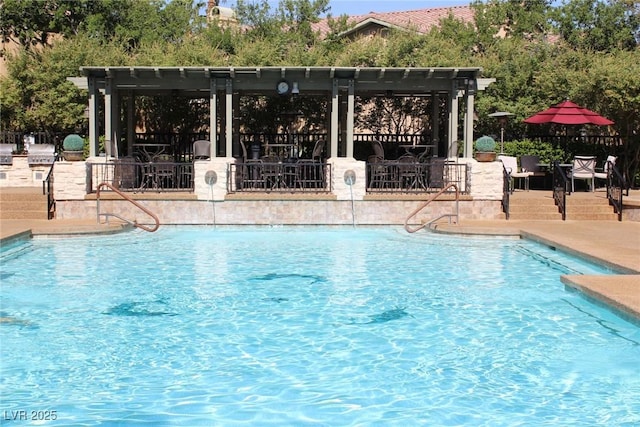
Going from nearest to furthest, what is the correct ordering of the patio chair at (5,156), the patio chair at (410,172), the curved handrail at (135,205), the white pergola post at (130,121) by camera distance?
the curved handrail at (135,205), the patio chair at (410,172), the white pergola post at (130,121), the patio chair at (5,156)

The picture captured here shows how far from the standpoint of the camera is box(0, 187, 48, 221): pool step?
16.2 meters

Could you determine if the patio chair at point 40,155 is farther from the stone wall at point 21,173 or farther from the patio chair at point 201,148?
the patio chair at point 201,148

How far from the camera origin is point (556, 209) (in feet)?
55.4

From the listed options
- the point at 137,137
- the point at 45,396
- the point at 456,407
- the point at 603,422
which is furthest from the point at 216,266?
the point at 137,137

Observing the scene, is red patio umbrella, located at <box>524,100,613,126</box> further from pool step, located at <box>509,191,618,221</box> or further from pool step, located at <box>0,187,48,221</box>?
pool step, located at <box>0,187,48,221</box>

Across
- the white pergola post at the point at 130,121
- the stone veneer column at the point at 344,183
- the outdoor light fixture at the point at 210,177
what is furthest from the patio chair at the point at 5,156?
the stone veneer column at the point at 344,183

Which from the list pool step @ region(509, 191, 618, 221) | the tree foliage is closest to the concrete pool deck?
pool step @ region(509, 191, 618, 221)

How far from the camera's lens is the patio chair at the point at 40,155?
22172 millimetres

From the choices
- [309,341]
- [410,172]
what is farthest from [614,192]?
[309,341]

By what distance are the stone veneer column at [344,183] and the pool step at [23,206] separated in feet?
21.8

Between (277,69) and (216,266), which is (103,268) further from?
(277,69)

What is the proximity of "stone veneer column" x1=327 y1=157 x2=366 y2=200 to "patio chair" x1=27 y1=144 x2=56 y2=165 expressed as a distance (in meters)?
10.0

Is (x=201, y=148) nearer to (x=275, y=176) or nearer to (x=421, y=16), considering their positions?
(x=275, y=176)

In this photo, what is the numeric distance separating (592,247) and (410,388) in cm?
694
